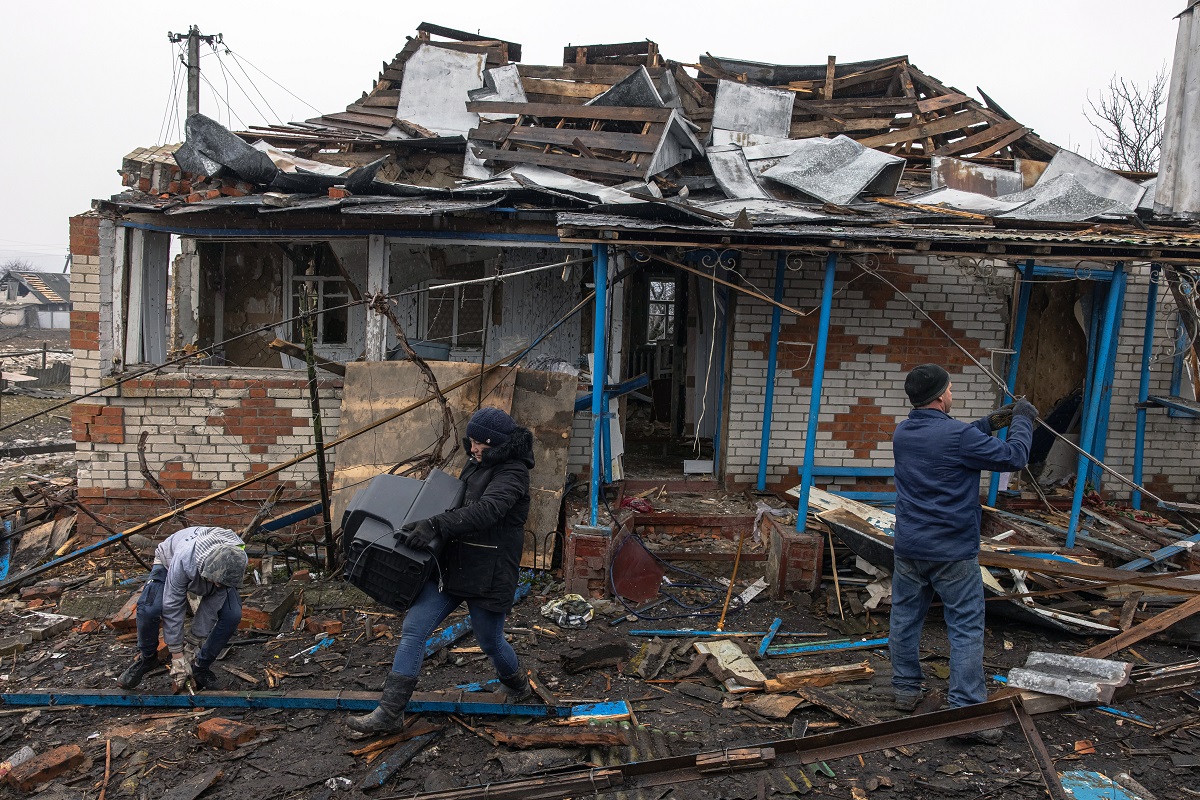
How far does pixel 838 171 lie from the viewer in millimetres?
7578

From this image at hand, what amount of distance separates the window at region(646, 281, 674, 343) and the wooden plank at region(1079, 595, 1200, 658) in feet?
21.3

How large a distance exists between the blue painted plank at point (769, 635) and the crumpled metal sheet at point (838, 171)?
155 inches

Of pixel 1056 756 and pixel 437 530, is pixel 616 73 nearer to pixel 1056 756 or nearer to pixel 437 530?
pixel 437 530

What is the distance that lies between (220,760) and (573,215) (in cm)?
424

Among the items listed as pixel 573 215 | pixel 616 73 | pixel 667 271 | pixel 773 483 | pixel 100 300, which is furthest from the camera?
pixel 667 271

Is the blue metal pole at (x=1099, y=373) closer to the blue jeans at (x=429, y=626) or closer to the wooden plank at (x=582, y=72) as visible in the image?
the blue jeans at (x=429, y=626)

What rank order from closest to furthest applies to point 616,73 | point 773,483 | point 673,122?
point 773,483, point 673,122, point 616,73

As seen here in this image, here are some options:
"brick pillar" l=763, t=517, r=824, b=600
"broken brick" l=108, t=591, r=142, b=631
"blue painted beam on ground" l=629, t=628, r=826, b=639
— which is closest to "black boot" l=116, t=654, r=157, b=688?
"broken brick" l=108, t=591, r=142, b=631

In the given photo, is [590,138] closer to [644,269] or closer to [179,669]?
[644,269]

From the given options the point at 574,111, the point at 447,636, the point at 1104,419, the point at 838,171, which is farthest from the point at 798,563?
the point at 574,111

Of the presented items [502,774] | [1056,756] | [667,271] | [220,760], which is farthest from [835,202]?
[220,760]

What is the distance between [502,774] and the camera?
12.1ft

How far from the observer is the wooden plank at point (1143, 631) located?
182 inches

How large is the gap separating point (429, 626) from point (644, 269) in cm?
594
